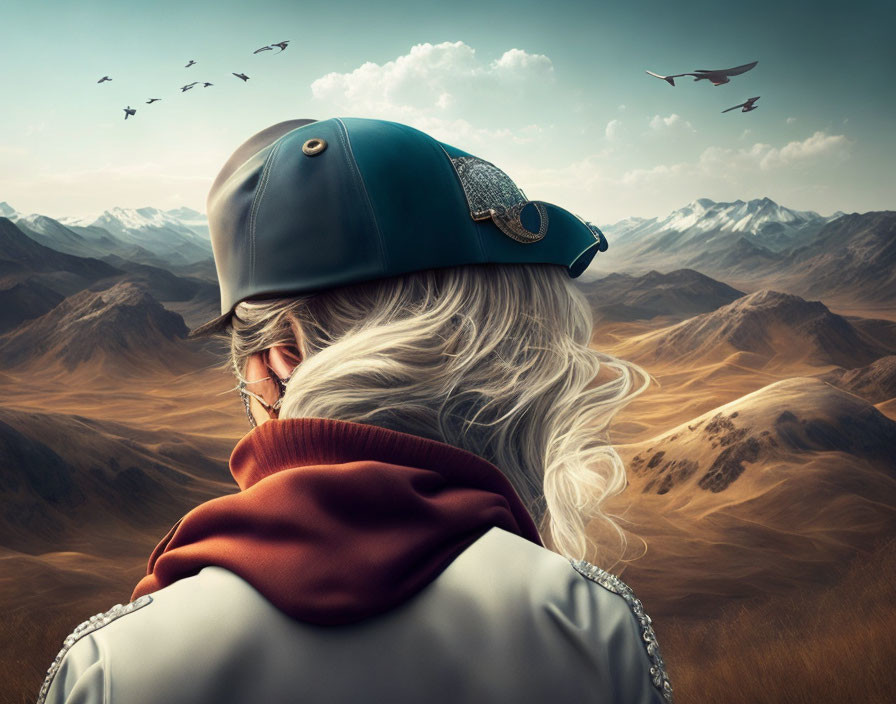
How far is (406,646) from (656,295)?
9.15 feet

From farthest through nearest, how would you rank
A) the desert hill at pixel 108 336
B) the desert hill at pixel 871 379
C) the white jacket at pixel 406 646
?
the desert hill at pixel 871 379 → the desert hill at pixel 108 336 → the white jacket at pixel 406 646

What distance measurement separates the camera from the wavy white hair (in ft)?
2.70

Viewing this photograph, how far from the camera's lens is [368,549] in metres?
0.66

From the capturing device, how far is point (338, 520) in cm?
67

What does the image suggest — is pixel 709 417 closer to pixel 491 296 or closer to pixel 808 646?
pixel 808 646

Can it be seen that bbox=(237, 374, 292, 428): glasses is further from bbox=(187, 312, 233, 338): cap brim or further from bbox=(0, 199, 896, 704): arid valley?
bbox=(0, 199, 896, 704): arid valley

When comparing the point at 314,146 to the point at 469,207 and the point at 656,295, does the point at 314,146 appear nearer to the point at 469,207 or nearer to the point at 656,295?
the point at 469,207

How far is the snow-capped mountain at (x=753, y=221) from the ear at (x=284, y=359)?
2.77m

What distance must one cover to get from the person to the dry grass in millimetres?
1156

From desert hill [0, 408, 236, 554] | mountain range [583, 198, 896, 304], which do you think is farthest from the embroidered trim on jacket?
mountain range [583, 198, 896, 304]

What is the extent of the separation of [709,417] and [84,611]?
2.14m

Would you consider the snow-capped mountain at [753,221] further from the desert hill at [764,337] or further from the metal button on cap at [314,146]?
the metal button on cap at [314,146]

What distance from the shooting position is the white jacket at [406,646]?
0.60 meters

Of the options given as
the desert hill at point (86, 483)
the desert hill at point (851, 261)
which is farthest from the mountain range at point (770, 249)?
the desert hill at point (86, 483)
